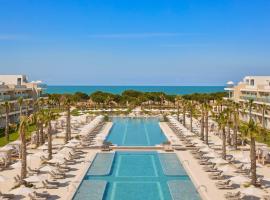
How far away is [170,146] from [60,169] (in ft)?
46.1

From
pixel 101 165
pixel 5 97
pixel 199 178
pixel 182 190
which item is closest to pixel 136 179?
pixel 182 190

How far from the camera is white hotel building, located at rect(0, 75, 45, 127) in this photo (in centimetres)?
5998

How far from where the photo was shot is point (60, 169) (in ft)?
99.9

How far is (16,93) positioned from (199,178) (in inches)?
1850

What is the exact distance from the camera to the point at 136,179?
2919cm

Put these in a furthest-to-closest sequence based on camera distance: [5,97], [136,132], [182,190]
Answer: [5,97] < [136,132] < [182,190]

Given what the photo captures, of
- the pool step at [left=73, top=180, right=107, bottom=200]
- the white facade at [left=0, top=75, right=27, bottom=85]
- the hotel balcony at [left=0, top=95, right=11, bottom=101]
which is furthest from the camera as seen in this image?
the white facade at [left=0, top=75, right=27, bottom=85]

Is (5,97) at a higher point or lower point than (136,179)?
higher

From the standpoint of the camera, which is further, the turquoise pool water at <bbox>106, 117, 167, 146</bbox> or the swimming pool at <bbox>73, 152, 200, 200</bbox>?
the turquoise pool water at <bbox>106, 117, 167, 146</bbox>

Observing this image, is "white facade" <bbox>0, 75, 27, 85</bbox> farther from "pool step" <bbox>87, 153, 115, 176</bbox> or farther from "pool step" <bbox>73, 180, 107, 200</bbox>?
"pool step" <bbox>73, 180, 107, 200</bbox>

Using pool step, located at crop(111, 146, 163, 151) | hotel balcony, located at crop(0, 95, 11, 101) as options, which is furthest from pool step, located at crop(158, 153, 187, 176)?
hotel balcony, located at crop(0, 95, 11, 101)

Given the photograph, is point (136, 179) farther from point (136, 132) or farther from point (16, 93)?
point (16, 93)

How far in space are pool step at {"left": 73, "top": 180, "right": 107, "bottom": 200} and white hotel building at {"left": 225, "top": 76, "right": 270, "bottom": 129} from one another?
34.7 metres

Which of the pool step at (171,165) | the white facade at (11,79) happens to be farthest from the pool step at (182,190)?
the white facade at (11,79)
